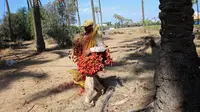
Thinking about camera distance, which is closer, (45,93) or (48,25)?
(45,93)

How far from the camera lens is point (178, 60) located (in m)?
4.15

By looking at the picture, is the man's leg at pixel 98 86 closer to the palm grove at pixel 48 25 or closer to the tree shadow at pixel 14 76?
the tree shadow at pixel 14 76

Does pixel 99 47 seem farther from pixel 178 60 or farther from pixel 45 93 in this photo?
pixel 45 93

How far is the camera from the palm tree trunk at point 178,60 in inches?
162

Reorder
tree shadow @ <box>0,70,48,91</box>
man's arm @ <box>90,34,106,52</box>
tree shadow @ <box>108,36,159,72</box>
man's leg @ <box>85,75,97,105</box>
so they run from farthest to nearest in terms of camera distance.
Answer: tree shadow @ <box>0,70,48,91</box> → tree shadow @ <box>108,36,159,72</box> → man's leg @ <box>85,75,97,105</box> → man's arm @ <box>90,34,106,52</box>

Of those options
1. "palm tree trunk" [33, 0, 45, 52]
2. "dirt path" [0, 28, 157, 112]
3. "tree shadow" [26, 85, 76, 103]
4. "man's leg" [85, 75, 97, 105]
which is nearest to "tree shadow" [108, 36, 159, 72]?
"dirt path" [0, 28, 157, 112]

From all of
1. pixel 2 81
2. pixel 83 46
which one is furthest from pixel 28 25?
pixel 83 46

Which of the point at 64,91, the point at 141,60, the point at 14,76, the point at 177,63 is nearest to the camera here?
the point at 177,63

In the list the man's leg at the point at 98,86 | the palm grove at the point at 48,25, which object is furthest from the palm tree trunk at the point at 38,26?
the man's leg at the point at 98,86

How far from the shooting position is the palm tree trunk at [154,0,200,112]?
4125 millimetres

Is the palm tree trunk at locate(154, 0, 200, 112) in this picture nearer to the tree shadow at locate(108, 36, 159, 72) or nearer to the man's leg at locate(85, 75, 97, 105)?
the man's leg at locate(85, 75, 97, 105)

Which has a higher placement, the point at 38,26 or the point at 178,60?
the point at 38,26

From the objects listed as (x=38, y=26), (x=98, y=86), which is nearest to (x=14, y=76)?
(x=98, y=86)

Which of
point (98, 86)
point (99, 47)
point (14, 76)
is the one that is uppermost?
point (99, 47)
